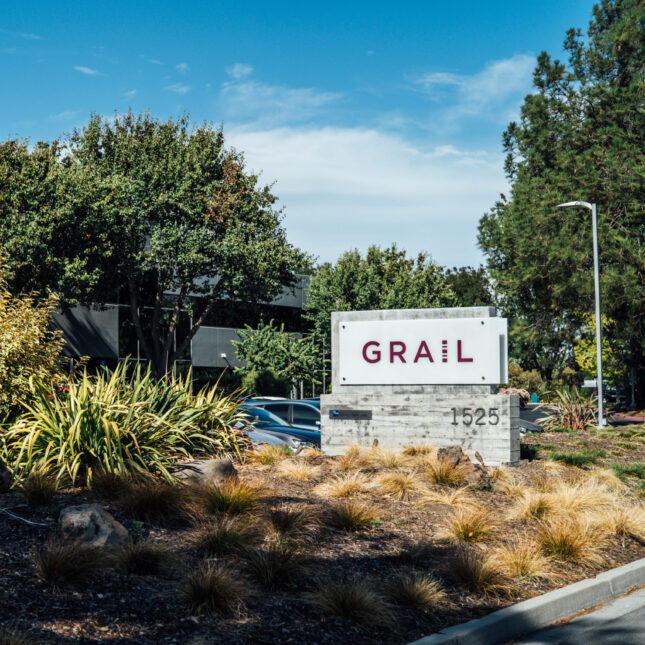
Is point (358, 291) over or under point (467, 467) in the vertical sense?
over

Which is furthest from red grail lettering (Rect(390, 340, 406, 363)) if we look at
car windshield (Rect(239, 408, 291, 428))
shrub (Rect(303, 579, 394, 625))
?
shrub (Rect(303, 579, 394, 625))

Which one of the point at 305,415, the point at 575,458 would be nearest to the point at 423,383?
the point at 575,458

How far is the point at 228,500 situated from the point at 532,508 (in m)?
3.58

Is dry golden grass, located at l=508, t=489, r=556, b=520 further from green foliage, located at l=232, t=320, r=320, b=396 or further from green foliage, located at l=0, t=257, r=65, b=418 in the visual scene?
green foliage, located at l=232, t=320, r=320, b=396

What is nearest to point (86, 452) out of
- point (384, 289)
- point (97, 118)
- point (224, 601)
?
point (224, 601)

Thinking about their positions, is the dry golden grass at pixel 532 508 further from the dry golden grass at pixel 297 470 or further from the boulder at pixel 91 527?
the boulder at pixel 91 527

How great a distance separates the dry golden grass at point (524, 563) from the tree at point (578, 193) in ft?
77.1

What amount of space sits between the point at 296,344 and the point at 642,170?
16.0 meters

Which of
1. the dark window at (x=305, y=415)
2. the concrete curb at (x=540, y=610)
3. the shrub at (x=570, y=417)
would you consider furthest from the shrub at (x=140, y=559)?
the shrub at (x=570, y=417)

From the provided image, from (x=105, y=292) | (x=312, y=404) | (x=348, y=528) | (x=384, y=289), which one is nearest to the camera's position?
(x=348, y=528)

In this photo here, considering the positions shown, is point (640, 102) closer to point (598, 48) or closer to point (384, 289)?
point (598, 48)

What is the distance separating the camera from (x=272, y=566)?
5.98 metres

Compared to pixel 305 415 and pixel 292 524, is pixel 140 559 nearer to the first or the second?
pixel 292 524

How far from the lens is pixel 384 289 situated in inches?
1670
